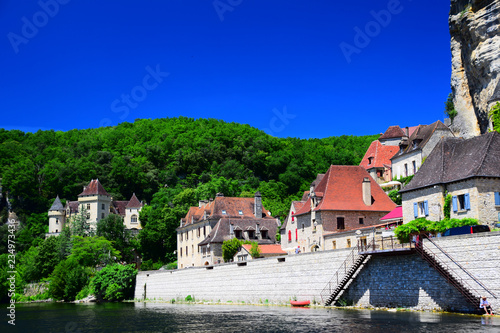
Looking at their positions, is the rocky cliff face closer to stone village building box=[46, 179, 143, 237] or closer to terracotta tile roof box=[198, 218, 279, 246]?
terracotta tile roof box=[198, 218, 279, 246]

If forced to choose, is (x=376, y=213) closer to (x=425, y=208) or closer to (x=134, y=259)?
(x=425, y=208)

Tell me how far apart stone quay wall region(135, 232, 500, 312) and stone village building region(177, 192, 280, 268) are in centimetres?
1104

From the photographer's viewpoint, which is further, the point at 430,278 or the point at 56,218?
the point at 56,218

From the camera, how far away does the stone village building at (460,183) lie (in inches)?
1194

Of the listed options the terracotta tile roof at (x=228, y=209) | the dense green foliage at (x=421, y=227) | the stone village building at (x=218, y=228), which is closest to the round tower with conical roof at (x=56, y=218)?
the stone village building at (x=218, y=228)

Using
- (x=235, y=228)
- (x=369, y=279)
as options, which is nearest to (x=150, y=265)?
(x=235, y=228)

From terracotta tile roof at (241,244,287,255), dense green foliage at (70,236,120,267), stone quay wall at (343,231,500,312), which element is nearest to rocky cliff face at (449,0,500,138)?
terracotta tile roof at (241,244,287,255)

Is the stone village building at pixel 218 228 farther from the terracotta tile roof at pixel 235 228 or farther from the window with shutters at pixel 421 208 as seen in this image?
the window with shutters at pixel 421 208

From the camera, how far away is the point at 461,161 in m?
32.8

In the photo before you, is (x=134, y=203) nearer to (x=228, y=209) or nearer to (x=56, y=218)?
(x=56, y=218)

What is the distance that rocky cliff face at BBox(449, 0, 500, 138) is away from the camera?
52.2 metres

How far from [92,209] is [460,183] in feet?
323

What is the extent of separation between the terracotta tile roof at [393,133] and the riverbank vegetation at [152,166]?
2193 cm

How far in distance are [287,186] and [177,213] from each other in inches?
1329
